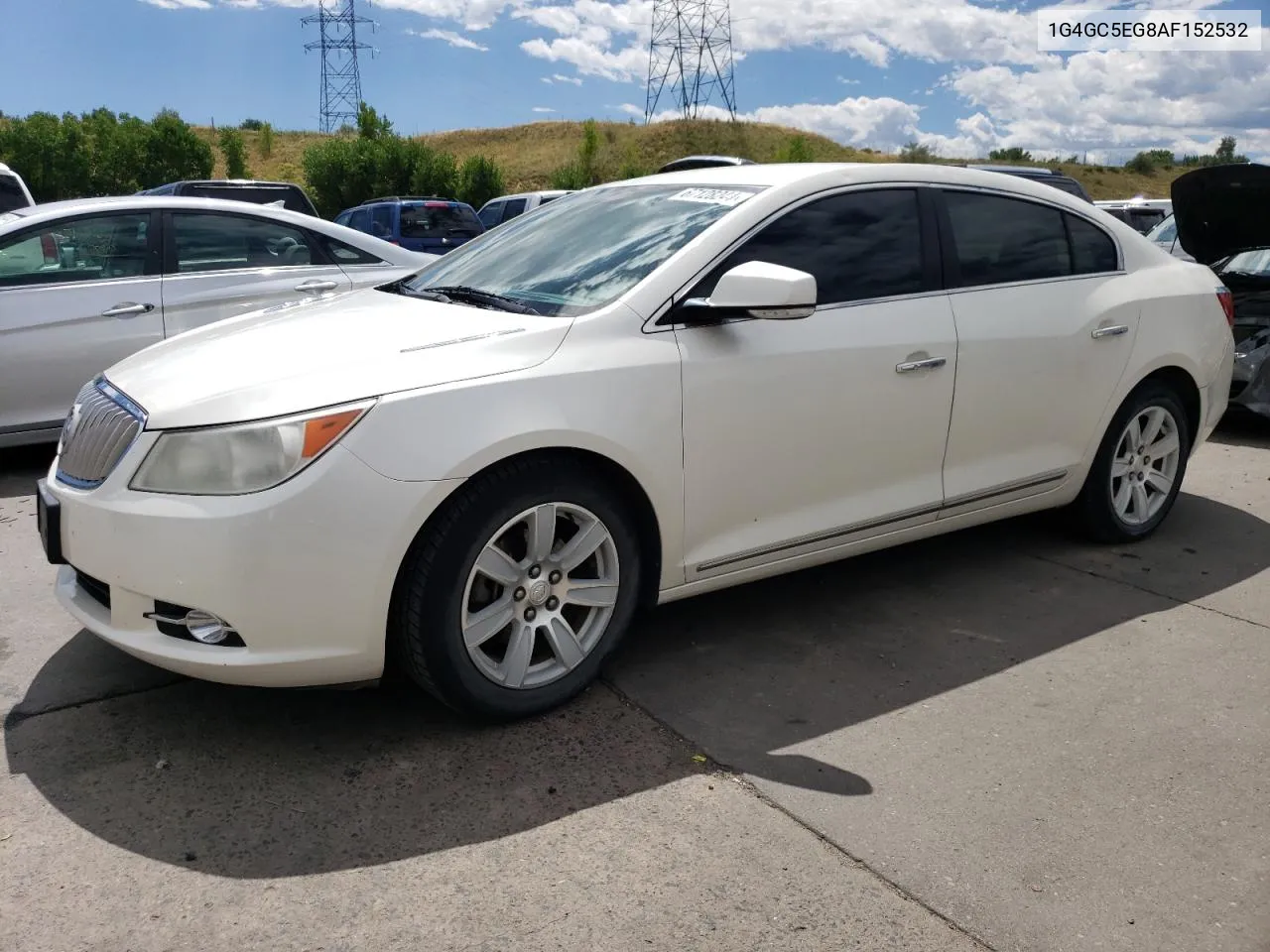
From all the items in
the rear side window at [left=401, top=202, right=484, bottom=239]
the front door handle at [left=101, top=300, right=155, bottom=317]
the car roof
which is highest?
the rear side window at [left=401, top=202, right=484, bottom=239]

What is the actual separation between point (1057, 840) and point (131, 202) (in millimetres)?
5842

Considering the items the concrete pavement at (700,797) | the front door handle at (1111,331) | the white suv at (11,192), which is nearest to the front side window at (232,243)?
the concrete pavement at (700,797)

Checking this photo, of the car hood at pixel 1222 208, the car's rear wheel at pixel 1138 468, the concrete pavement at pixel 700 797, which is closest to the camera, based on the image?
the concrete pavement at pixel 700 797

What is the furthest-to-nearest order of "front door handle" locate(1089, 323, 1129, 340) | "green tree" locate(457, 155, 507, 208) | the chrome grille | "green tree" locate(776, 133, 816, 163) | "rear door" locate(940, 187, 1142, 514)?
1. "green tree" locate(776, 133, 816, 163)
2. "green tree" locate(457, 155, 507, 208)
3. "front door handle" locate(1089, 323, 1129, 340)
4. "rear door" locate(940, 187, 1142, 514)
5. the chrome grille

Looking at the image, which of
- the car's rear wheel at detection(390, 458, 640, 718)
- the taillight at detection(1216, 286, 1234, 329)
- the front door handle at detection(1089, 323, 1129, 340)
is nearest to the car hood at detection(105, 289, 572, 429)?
the car's rear wheel at detection(390, 458, 640, 718)

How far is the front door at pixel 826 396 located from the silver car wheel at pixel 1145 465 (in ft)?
4.30

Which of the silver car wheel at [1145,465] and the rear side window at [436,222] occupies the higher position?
the rear side window at [436,222]

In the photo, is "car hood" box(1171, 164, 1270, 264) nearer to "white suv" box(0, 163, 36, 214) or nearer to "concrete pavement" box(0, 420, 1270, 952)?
"concrete pavement" box(0, 420, 1270, 952)

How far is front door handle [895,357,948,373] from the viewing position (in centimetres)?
385

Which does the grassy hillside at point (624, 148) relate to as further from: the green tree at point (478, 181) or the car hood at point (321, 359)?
the car hood at point (321, 359)

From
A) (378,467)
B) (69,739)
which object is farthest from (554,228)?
(69,739)

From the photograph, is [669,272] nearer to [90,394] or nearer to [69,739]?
[90,394]

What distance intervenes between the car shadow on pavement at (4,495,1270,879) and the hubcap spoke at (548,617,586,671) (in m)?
0.16

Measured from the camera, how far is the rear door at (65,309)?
5879mm
